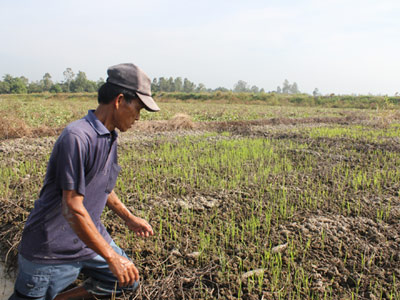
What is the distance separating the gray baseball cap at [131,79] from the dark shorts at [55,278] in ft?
3.63

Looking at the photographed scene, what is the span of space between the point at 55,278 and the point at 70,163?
78cm

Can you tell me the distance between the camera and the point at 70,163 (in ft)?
5.09

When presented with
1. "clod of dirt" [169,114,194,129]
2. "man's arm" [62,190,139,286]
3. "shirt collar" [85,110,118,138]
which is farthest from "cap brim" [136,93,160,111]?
"clod of dirt" [169,114,194,129]

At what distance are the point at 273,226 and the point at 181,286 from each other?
4.21ft

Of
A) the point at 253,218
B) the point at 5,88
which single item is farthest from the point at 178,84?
the point at 253,218

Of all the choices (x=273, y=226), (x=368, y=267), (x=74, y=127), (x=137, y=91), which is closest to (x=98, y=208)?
(x=74, y=127)

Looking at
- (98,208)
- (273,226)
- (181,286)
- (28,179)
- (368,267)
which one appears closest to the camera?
(98,208)

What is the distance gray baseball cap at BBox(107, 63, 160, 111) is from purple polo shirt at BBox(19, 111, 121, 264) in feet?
0.87

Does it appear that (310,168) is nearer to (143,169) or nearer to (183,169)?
(183,169)

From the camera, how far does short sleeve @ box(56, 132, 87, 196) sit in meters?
1.55

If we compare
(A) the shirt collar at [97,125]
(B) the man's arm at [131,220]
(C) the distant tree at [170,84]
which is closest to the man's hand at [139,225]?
(B) the man's arm at [131,220]

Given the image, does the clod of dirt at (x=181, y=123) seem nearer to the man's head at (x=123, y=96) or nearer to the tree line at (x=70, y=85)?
the man's head at (x=123, y=96)

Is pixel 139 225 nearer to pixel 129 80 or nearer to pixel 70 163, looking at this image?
pixel 70 163

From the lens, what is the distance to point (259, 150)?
6203 mm
